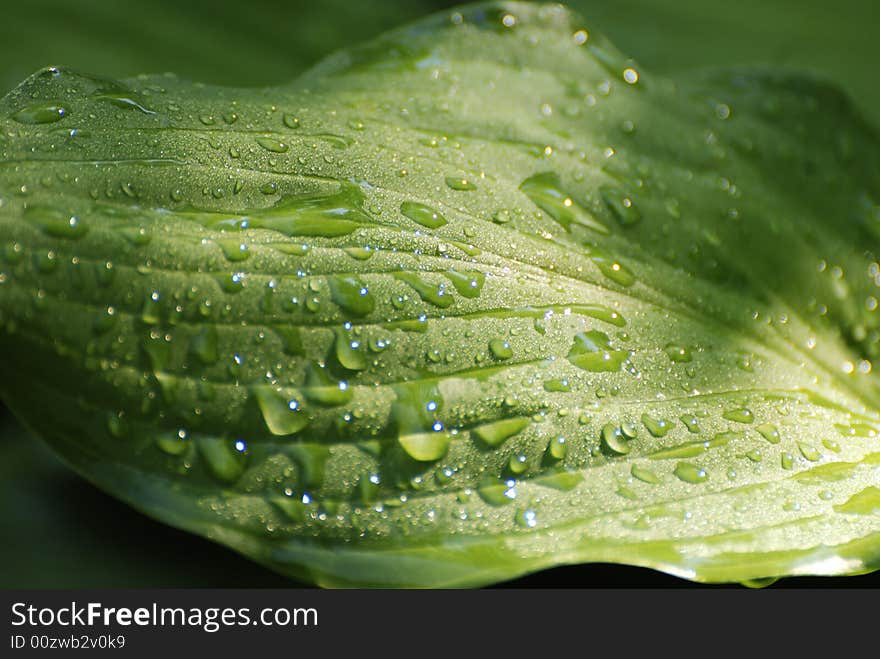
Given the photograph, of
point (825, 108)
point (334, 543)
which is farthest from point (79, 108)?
point (825, 108)

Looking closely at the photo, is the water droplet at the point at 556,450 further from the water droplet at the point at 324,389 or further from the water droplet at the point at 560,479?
the water droplet at the point at 324,389

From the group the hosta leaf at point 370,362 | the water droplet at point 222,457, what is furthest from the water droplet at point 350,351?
the water droplet at point 222,457

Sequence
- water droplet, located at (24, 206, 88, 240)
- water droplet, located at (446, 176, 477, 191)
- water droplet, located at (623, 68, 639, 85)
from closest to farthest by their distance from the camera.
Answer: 1. water droplet, located at (24, 206, 88, 240)
2. water droplet, located at (446, 176, 477, 191)
3. water droplet, located at (623, 68, 639, 85)

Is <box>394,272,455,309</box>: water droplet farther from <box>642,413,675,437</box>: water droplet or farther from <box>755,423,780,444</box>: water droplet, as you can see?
<box>755,423,780,444</box>: water droplet

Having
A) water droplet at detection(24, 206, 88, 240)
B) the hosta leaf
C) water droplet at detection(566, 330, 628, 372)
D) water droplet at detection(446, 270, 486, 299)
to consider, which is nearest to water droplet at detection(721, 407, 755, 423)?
the hosta leaf

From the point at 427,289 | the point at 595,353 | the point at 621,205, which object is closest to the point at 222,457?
the point at 427,289

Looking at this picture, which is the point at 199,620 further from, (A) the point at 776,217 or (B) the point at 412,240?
(A) the point at 776,217

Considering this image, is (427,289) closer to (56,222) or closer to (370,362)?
(370,362)

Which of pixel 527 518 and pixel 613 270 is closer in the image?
pixel 527 518
